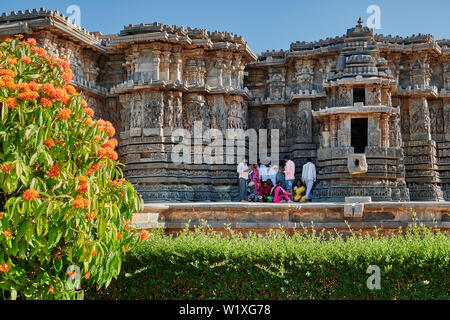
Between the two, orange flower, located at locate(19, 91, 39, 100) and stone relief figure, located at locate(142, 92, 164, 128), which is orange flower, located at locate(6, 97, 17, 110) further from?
stone relief figure, located at locate(142, 92, 164, 128)

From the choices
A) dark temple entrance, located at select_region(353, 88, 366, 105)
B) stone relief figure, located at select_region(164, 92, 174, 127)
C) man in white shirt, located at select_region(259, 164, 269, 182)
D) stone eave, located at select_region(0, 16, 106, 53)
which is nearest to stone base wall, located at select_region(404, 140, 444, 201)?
dark temple entrance, located at select_region(353, 88, 366, 105)

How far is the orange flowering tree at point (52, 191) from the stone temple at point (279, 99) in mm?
14342

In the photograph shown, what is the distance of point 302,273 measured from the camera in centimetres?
641

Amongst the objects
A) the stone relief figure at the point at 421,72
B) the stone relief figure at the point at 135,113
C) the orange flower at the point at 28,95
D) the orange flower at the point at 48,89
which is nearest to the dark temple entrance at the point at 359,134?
the stone relief figure at the point at 421,72

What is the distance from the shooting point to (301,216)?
1054 cm

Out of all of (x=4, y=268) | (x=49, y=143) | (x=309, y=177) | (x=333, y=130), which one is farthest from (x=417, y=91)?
(x=4, y=268)

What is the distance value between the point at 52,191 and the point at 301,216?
615cm

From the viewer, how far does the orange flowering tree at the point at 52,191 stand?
5277 millimetres

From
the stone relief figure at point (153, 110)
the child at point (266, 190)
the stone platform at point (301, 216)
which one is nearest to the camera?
the stone platform at point (301, 216)

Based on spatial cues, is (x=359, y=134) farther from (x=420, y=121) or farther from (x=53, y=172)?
(x=53, y=172)

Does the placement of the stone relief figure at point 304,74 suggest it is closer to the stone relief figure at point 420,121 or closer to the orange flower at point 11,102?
the stone relief figure at point 420,121

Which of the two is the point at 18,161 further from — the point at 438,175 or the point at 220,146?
the point at 438,175

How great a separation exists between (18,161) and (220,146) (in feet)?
55.5

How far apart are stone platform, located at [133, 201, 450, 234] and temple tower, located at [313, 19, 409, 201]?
904 cm
